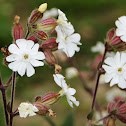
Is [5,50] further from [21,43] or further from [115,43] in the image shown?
[115,43]

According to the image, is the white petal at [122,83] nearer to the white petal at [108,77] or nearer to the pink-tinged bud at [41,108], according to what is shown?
the white petal at [108,77]

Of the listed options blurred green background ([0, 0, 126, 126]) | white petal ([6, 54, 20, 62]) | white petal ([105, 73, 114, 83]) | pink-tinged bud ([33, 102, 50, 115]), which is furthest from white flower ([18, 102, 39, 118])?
blurred green background ([0, 0, 126, 126])

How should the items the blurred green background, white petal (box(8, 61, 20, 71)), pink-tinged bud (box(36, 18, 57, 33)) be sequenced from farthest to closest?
1. the blurred green background
2. pink-tinged bud (box(36, 18, 57, 33))
3. white petal (box(8, 61, 20, 71))

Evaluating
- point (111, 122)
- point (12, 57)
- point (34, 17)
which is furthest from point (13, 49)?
point (111, 122)

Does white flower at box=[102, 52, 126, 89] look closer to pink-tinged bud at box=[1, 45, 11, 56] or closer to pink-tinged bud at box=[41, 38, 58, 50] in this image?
pink-tinged bud at box=[41, 38, 58, 50]

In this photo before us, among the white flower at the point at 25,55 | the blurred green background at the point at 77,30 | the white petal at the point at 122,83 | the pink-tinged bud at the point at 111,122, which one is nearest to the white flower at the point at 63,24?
the white flower at the point at 25,55

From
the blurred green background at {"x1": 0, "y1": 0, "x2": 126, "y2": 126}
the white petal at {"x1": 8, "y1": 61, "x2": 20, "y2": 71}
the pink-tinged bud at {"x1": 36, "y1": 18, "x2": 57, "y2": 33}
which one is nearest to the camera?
the white petal at {"x1": 8, "y1": 61, "x2": 20, "y2": 71}

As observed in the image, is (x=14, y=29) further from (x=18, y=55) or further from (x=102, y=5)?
(x=102, y=5)
